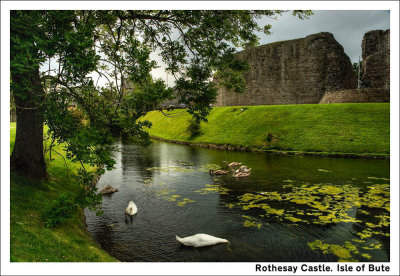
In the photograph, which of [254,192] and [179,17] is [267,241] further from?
[179,17]

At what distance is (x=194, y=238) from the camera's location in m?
8.32

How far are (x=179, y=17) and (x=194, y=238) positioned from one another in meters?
8.12

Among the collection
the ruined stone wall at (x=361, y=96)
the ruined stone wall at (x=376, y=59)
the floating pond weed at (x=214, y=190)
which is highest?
the ruined stone wall at (x=376, y=59)

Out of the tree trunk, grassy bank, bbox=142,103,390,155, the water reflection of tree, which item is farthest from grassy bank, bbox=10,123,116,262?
grassy bank, bbox=142,103,390,155

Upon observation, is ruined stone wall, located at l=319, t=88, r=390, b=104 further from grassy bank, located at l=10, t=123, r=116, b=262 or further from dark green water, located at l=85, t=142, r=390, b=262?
grassy bank, located at l=10, t=123, r=116, b=262

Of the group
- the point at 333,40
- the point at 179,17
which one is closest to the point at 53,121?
the point at 179,17

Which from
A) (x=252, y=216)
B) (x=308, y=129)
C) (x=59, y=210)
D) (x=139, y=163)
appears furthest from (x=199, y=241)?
(x=308, y=129)

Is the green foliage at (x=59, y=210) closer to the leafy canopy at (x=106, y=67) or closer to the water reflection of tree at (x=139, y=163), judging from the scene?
the leafy canopy at (x=106, y=67)

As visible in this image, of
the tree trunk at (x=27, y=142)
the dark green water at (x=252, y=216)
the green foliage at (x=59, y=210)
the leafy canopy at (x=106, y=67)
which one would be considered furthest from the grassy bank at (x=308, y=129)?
the green foliage at (x=59, y=210)

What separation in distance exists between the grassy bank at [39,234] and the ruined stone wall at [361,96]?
37.1 m

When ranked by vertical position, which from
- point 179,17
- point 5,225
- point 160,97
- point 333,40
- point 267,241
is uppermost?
point 333,40

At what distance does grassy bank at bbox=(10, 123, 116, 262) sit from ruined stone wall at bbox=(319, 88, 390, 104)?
1462 inches

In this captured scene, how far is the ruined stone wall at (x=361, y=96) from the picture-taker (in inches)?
1331

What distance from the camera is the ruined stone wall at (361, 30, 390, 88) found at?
36562mm
